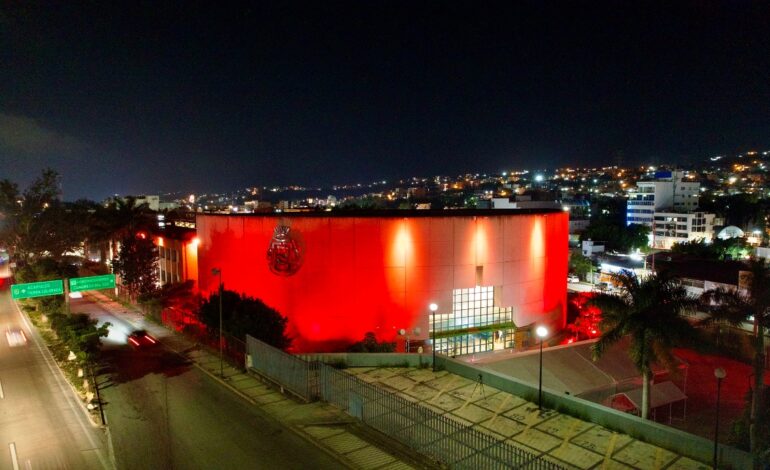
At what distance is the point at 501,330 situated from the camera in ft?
120

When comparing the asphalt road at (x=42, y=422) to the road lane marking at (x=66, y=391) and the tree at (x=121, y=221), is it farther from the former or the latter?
the tree at (x=121, y=221)

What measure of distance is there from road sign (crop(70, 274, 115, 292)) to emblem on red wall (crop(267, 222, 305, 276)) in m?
13.0

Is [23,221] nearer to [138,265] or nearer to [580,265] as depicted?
[138,265]

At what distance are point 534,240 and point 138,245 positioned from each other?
37529 millimetres

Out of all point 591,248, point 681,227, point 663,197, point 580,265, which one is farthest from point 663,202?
point 580,265

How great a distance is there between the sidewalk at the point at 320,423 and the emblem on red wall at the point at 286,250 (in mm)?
7769

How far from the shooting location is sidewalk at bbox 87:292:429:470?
17.1 metres

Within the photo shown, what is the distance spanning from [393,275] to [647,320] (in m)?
16.6

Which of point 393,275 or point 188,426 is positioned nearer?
point 188,426

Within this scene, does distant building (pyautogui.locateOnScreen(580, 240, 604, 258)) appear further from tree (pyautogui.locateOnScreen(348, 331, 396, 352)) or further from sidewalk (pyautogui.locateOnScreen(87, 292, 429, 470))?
sidewalk (pyautogui.locateOnScreen(87, 292, 429, 470))

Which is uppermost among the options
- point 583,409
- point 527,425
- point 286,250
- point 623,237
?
point 286,250

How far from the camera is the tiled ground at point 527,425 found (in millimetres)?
16234

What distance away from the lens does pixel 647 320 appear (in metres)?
21.4

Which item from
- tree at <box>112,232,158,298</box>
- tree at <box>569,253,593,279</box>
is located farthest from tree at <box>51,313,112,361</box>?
tree at <box>569,253,593,279</box>
